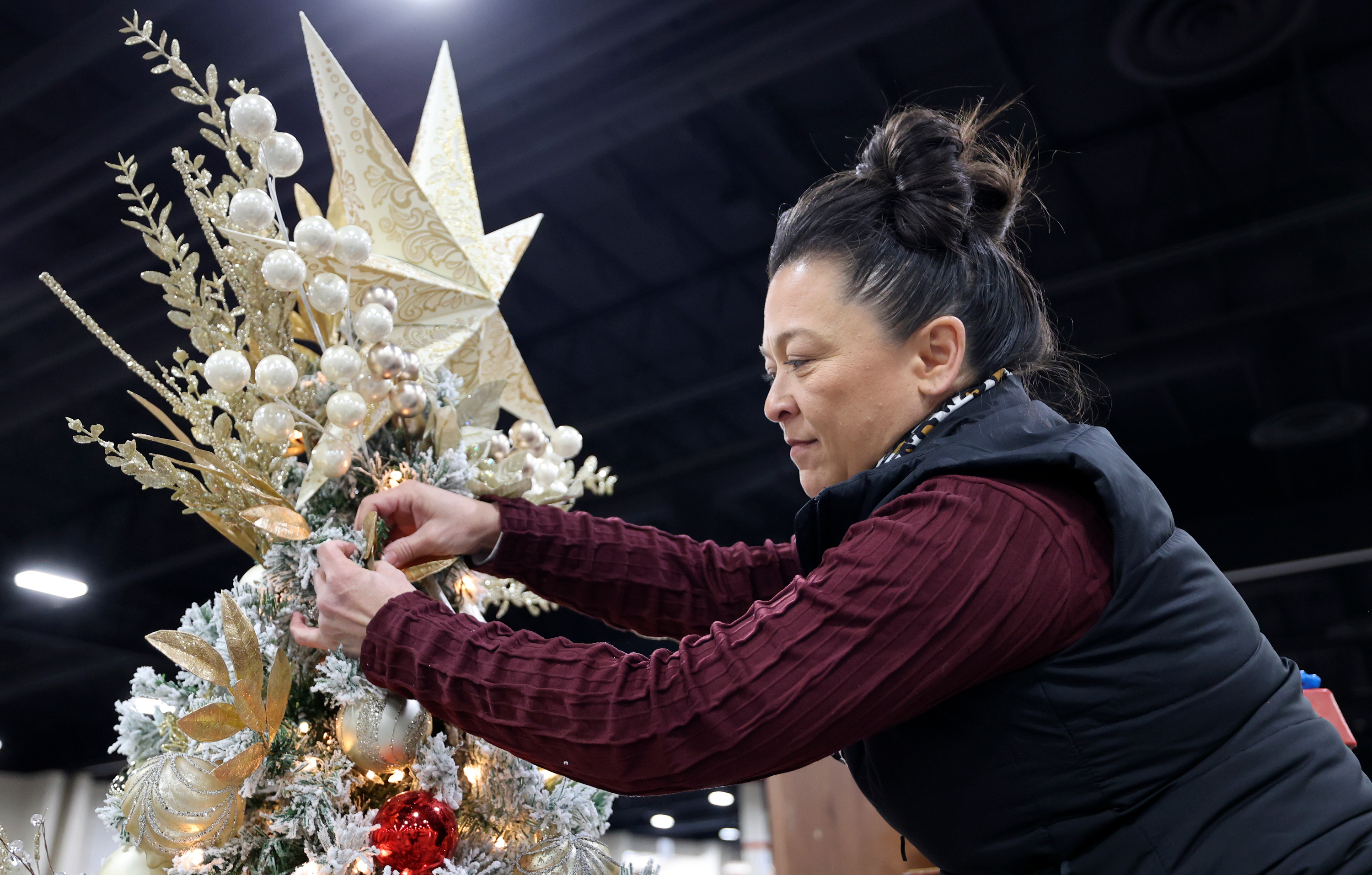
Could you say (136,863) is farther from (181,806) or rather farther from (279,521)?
(279,521)

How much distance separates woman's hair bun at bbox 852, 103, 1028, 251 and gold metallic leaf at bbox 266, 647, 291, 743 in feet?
2.41

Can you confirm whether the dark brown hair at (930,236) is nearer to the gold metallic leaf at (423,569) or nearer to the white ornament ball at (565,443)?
the white ornament ball at (565,443)

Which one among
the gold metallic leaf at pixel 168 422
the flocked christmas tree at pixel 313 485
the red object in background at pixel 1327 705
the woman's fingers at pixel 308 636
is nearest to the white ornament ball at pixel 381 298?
the flocked christmas tree at pixel 313 485

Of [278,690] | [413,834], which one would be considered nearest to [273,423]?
[278,690]

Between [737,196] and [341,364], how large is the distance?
2.96 metres

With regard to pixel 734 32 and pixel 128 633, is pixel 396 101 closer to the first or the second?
pixel 734 32

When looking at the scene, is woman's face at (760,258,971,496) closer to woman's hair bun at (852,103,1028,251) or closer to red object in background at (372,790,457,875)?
woman's hair bun at (852,103,1028,251)

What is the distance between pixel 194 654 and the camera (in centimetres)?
91

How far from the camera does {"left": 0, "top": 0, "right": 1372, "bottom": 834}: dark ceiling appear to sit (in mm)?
2869

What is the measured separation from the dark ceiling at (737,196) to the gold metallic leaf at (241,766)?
164cm

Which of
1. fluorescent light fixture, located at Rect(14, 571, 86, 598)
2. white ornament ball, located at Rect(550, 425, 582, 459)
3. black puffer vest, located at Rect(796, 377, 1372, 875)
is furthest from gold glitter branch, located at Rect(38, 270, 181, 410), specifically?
fluorescent light fixture, located at Rect(14, 571, 86, 598)

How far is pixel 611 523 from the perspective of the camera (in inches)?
49.5

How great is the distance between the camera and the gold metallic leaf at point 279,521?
3.07 ft

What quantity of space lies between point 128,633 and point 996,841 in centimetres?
884
